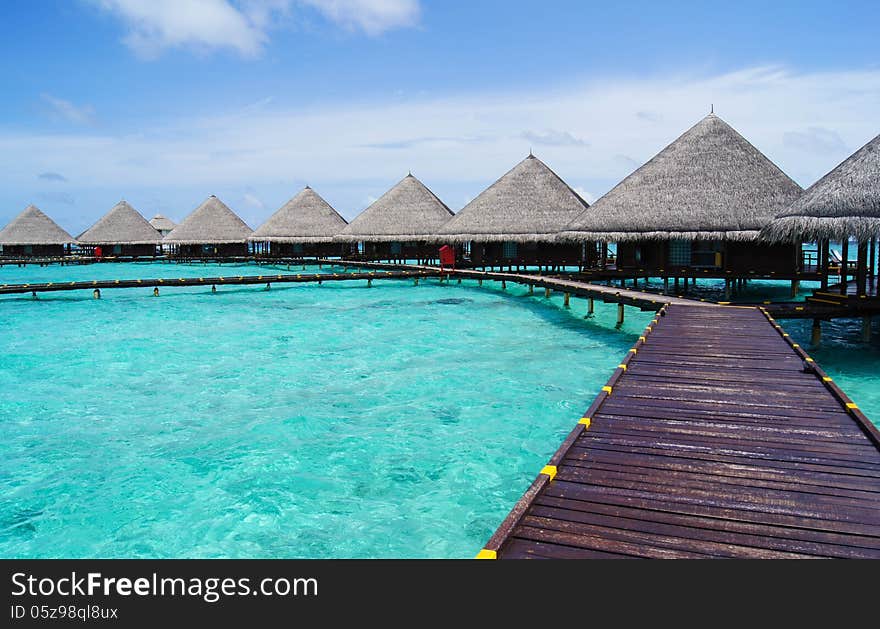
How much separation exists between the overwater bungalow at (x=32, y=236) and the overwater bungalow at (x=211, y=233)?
981 cm

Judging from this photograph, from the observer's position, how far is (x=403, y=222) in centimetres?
3575

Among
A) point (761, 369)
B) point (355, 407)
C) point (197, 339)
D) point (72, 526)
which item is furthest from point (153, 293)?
point (761, 369)

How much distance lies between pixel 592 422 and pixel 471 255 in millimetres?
27346

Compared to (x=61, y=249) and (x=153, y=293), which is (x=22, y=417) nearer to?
(x=153, y=293)

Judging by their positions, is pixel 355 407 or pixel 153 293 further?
pixel 153 293

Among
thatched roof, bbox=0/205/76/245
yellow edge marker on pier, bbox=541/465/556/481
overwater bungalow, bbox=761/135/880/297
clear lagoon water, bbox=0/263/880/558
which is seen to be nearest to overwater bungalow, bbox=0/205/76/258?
thatched roof, bbox=0/205/76/245

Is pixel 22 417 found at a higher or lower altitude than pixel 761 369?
lower

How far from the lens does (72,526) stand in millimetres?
6551

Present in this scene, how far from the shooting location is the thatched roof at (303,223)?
40.9m
